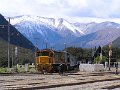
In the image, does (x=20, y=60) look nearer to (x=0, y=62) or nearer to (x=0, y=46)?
(x=0, y=46)

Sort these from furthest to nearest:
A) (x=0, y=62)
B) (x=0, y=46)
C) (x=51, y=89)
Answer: (x=0, y=46) < (x=0, y=62) < (x=51, y=89)

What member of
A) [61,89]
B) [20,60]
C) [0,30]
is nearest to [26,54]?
[20,60]

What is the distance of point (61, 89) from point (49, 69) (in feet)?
108

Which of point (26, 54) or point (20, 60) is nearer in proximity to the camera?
point (20, 60)

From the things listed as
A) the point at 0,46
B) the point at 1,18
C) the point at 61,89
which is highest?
the point at 1,18

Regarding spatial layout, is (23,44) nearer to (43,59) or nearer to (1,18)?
(1,18)

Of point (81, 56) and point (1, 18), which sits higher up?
point (1, 18)

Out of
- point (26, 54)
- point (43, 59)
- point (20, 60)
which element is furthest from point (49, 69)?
point (26, 54)

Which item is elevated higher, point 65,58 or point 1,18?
point 1,18

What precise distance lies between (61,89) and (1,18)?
160896 mm

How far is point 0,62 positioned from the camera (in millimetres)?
109938

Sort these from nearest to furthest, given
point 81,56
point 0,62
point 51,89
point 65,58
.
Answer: point 51,89, point 65,58, point 0,62, point 81,56

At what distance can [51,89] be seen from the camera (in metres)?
24.7

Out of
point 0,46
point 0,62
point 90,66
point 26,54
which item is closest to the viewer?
point 90,66
